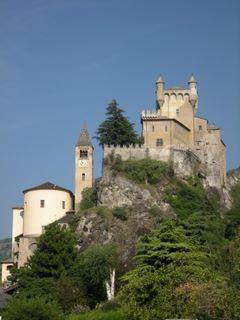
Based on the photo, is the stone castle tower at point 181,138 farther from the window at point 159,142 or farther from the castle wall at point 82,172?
the castle wall at point 82,172

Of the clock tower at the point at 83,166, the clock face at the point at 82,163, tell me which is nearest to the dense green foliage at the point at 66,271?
the clock tower at the point at 83,166

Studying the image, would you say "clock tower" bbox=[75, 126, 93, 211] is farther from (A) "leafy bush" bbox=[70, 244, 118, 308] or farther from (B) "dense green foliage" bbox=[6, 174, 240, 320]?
(A) "leafy bush" bbox=[70, 244, 118, 308]

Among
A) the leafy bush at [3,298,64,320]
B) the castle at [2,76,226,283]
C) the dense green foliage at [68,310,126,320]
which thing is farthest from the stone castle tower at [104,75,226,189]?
the leafy bush at [3,298,64,320]

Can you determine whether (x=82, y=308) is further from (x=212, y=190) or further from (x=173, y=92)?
(x=173, y=92)

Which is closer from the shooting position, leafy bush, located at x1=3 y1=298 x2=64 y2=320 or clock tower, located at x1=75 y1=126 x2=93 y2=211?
leafy bush, located at x1=3 y1=298 x2=64 y2=320

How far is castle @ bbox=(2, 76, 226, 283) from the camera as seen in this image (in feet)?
280

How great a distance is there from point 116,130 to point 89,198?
10.3m

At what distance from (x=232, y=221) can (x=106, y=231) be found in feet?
51.1

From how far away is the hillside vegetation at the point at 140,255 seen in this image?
38969mm

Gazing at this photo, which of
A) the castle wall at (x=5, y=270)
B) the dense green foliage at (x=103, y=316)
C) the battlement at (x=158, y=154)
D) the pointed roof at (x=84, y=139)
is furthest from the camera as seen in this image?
the pointed roof at (x=84, y=139)

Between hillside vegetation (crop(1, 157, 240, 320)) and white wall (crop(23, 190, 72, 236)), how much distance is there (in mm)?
4191

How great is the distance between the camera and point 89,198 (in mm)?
85688

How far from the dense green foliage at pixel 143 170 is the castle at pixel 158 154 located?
1517 mm

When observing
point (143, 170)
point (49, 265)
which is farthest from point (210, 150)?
point (49, 265)
